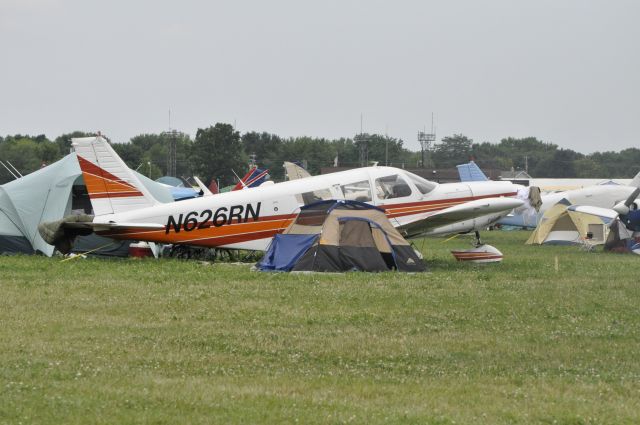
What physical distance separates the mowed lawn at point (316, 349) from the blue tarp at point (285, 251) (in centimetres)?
81

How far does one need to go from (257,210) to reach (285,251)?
2162 mm

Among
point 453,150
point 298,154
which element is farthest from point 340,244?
point 453,150

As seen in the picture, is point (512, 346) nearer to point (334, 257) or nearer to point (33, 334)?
point (33, 334)

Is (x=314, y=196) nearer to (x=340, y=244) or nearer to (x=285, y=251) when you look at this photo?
(x=285, y=251)

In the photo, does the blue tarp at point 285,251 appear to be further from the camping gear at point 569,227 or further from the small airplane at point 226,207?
the camping gear at point 569,227

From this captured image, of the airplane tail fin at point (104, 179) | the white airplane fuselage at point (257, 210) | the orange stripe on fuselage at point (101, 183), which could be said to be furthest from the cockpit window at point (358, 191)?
the orange stripe on fuselage at point (101, 183)

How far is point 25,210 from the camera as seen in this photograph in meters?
20.1

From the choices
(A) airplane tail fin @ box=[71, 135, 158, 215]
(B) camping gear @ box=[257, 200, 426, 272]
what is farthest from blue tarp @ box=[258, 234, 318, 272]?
(A) airplane tail fin @ box=[71, 135, 158, 215]

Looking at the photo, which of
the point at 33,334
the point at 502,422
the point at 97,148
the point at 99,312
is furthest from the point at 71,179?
the point at 502,422

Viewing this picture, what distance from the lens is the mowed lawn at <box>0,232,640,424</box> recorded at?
6594 millimetres

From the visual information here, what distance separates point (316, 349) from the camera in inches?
350

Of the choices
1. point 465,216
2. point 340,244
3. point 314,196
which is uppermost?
point 314,196

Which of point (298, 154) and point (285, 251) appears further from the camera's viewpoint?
point (298, 154)

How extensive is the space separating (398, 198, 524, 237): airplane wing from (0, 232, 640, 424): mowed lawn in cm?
330
